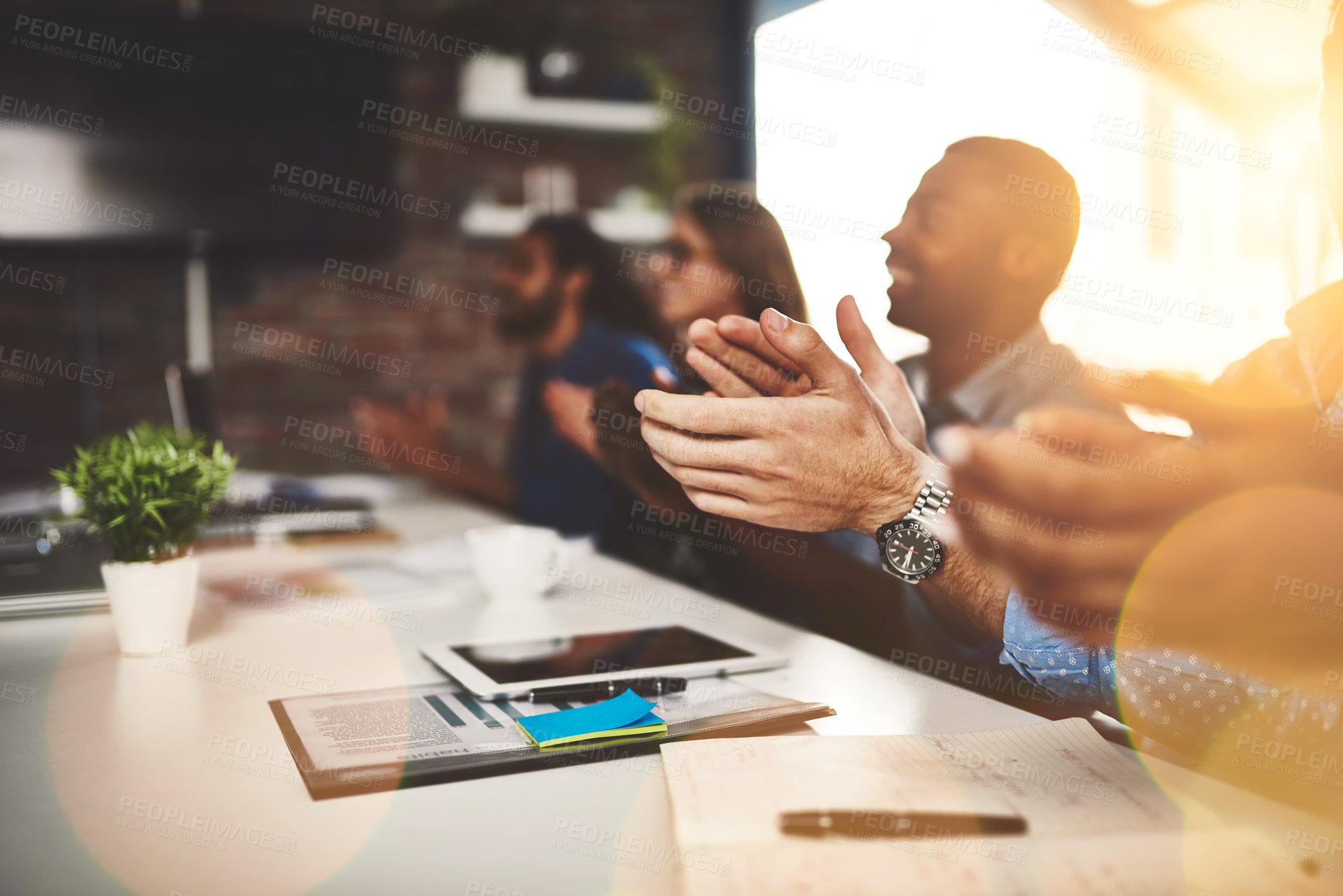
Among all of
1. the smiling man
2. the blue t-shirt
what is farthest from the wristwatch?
the blue t-shirt

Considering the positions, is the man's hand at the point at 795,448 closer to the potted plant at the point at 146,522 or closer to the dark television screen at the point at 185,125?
the potted plant at the point at 146,522

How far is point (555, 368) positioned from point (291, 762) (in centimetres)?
197

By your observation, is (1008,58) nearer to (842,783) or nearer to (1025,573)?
(1025,573)

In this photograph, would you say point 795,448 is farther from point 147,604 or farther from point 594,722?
point 147,604

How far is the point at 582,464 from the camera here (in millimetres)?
2312

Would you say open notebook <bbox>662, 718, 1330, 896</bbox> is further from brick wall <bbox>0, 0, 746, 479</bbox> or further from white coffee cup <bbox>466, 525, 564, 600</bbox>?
brick wall <bbox>0, 0, 746, 479</bbox>

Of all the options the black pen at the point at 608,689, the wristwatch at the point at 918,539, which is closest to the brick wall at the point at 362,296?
the black pen at the point at 608,689

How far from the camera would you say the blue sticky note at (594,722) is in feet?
2.45

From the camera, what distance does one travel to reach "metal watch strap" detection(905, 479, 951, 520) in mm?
914

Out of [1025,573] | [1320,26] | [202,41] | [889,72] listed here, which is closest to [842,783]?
[1025,573]

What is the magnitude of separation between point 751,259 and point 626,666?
4.98 ft

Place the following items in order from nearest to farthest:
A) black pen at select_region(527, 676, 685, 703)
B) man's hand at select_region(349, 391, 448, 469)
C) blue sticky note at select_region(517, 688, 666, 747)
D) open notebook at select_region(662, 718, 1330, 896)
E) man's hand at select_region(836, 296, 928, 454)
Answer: open notebook at select_region(662, 718, 1330, 896), blue sticky note at select_region(517, 688, 666, 747), black pen at select_region(527, 676, 685, 703), man's hand at select_region(836, 296, 928, 454), man's hand at select_region(349, 391, 448, 469)

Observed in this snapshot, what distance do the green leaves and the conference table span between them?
0.13 metres

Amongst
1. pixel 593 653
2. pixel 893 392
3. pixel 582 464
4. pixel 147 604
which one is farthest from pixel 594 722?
pixel 582 464
